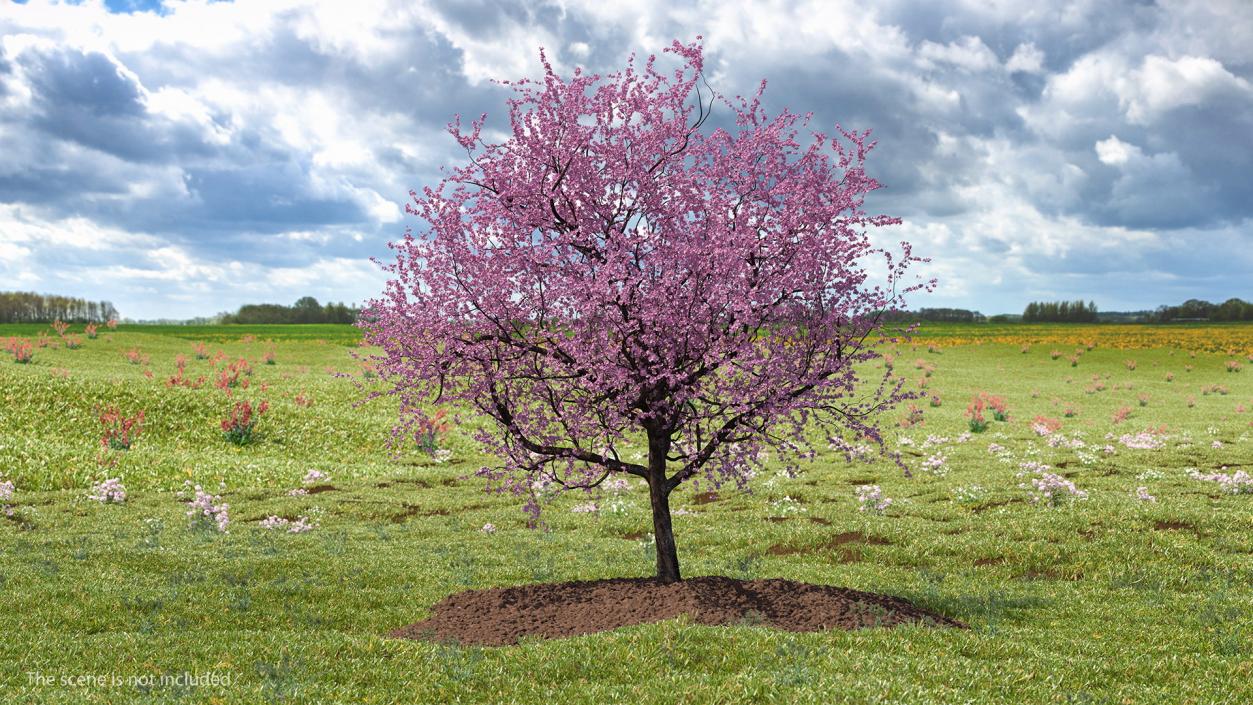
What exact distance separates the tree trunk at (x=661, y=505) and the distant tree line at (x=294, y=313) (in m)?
178

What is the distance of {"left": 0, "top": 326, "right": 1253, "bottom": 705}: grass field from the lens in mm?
10562

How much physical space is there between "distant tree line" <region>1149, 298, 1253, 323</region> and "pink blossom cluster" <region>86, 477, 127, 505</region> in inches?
7544

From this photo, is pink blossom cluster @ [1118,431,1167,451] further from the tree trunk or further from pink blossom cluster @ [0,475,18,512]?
pink blossom cluster @ [0,475,18,512]

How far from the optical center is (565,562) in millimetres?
19281

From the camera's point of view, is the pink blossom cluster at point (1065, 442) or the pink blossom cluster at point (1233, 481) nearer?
the pink blossom cluster at point (1233, 481)

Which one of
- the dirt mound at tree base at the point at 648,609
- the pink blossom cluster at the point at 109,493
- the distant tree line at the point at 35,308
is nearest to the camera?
the dirt mound at tree base at the point at 648,609

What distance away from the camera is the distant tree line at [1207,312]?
570ft

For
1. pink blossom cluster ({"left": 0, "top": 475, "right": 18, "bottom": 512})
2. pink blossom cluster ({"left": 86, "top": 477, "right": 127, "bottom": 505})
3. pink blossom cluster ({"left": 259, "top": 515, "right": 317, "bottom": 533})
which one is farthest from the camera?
pink blossom cluster ({"left": 86, "top": 477, "right": 127, "bottom": 505})

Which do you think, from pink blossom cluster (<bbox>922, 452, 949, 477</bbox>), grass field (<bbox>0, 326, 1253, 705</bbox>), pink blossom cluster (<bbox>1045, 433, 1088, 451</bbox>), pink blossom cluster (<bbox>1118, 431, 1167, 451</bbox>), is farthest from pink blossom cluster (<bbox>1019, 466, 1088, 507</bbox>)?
pink blossom cluster (<bbox>1118, 431, 1167, 451</bbox>)

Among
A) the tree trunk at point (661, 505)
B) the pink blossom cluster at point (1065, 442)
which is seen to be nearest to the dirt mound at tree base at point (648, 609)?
the tree trunk at point (661, 505)

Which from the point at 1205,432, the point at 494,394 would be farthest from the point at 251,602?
the point at 1205,432

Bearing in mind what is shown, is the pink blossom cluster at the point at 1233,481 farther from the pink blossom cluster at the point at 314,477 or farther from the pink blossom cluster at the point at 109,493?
the pink blossom cluster at the point at 109,493

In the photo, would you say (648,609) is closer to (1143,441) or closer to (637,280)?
(637,280)

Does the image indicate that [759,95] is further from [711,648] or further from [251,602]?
[251,602]
